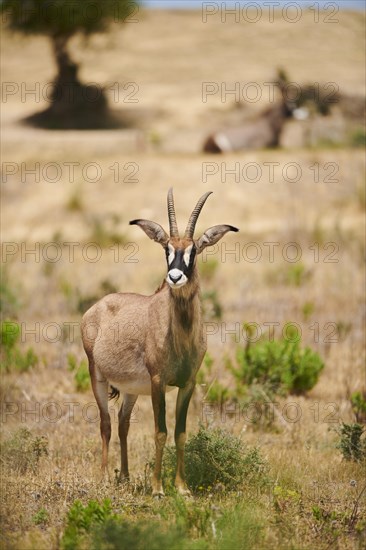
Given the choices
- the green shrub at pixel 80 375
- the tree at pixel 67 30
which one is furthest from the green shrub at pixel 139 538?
the tree at pixel 67 30

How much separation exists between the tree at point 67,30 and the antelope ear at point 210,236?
27692mm

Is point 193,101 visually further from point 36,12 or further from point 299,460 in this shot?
point 299,460

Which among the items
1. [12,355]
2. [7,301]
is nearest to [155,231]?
[12,355]

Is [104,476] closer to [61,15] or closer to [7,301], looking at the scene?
[7,301]

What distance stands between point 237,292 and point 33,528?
10360 millimetres

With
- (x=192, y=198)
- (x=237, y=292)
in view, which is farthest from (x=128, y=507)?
(x=192, y=198)

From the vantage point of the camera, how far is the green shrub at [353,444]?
8625mm

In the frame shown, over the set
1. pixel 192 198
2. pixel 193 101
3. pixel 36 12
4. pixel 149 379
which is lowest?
pixel 149 379

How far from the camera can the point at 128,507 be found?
23.0ft

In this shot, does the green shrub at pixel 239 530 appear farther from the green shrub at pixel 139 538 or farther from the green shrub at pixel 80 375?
the green shrub at pixel 80 375

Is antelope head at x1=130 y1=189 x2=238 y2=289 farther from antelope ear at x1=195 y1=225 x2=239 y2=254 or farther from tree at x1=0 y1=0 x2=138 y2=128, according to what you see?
tree at x1=0 y1=0 x2=138 y2=128

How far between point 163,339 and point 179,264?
32.5 inches

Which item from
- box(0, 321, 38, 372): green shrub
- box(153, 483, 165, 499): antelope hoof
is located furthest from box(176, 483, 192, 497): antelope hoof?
box(0, 321, 38, 372): green shrub

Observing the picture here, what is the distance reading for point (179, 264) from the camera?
6852mm
